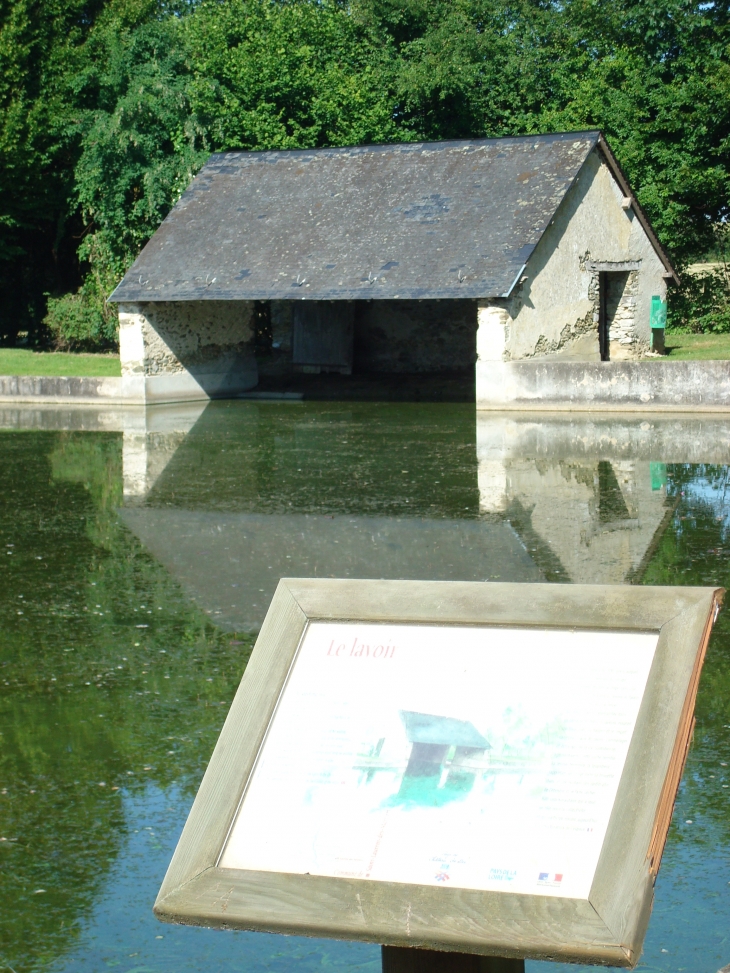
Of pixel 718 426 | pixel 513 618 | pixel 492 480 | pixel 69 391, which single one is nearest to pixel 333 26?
pixel 69 391

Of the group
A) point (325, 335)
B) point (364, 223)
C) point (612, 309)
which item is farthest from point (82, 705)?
point (325, 335)

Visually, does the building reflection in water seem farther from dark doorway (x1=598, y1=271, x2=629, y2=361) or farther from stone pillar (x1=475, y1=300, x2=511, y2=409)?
dark doorway (x1=598, y1=271, x2=629, y2=361)

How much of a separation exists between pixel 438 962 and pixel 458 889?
1.14 feet

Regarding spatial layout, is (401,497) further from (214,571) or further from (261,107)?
(261,107)

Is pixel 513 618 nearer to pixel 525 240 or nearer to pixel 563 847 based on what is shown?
pixel 563 847

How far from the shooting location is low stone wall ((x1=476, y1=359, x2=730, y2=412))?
59.8ft

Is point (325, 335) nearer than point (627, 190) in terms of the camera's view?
No

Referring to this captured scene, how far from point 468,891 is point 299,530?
26.8 ft

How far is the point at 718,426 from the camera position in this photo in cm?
1702

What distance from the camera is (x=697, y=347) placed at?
25.4 meters

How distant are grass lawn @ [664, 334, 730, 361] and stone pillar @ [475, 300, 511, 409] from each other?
154 inches

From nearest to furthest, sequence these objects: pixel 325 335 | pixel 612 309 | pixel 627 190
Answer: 1. pixel 627 190
2. pixel 612 309
3. pixel 325 335

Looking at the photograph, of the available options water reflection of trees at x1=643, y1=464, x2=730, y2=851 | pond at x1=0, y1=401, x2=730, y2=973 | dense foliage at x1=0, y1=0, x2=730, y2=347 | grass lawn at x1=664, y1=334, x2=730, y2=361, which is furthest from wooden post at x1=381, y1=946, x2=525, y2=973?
dense foliage at x1=0, y1=0, x2=730, y2=347

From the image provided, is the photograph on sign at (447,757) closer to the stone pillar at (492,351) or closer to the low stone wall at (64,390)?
the stone pillar at (492,351)
